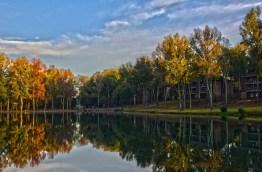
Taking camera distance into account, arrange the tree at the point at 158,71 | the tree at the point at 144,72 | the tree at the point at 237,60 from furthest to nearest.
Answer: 1. the tree at the point at 144,72
2. the tree at the point at 158,71
3. the tree at the point at 237,60

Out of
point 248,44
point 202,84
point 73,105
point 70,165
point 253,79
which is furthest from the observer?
point 73,105

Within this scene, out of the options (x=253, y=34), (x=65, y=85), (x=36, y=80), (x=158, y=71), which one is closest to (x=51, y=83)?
(x=65, y=85)

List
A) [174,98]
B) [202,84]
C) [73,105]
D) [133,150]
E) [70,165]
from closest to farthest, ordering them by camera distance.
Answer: [70,165] → [133,150] → [202,84] → [174,98] → [73,105]

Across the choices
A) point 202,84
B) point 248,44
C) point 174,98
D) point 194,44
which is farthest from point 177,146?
point 174,98

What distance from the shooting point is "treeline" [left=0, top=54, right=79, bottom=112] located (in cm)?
10631

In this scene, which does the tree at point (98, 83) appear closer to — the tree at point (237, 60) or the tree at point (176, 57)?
the tree at point (176, 57)

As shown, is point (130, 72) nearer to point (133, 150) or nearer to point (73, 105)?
point (73, 105)

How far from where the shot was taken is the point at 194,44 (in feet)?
265

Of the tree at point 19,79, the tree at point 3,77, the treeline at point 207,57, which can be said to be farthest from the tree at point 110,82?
the tree at point 3,77

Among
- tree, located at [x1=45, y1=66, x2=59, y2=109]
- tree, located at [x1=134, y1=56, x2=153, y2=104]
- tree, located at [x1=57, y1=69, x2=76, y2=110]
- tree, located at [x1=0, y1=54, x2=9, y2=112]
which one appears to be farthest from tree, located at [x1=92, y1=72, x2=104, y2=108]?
tree, located at [x1=0, y1=54, x2=9, y2=112]

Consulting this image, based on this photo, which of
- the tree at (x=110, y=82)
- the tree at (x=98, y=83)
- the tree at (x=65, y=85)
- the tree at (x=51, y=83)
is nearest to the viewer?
the tree at (x=51, y=83)

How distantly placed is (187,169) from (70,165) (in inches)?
220

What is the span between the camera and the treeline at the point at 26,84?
106312 millimetres

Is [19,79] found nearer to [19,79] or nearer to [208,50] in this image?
[19,79]
